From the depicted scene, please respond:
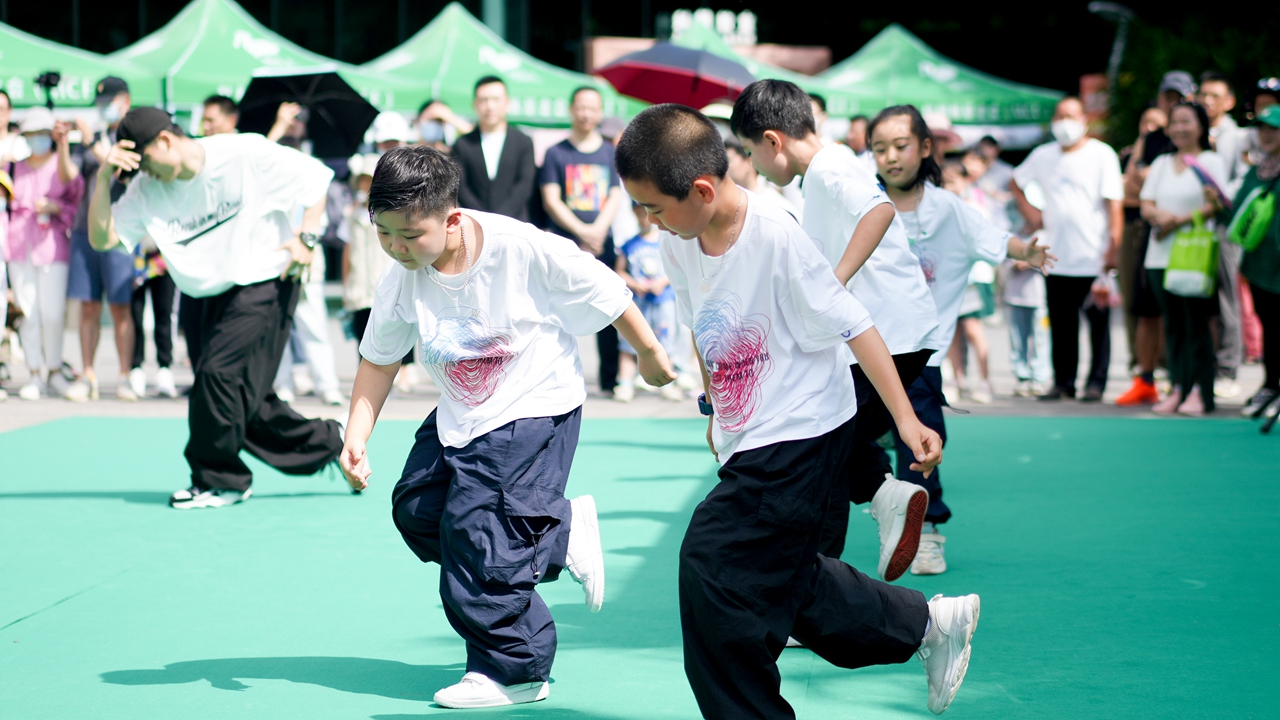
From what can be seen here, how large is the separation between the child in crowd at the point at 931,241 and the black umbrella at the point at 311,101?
6184 millimetres

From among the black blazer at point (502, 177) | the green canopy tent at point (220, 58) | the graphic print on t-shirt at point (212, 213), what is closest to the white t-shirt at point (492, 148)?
the black blazer at point (502, 177)

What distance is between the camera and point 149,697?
3742 millimetres

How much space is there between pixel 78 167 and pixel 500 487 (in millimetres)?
7649

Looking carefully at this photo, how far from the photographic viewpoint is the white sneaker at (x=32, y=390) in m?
10.1

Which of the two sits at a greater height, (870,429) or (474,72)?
(474,72)

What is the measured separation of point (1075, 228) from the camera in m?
9.61

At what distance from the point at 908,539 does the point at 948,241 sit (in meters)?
2.12

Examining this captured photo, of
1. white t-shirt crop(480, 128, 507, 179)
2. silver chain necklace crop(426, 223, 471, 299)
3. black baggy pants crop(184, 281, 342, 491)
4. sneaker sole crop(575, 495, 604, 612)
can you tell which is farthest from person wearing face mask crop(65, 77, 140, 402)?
sneaker sole crop(575, 495, 604, 612)

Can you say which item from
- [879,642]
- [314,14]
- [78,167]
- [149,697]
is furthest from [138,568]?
[314,14]

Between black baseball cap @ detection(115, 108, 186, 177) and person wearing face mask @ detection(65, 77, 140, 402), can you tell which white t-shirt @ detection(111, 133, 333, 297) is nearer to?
black baseball cap @ detection(115, 108, 186, 177)

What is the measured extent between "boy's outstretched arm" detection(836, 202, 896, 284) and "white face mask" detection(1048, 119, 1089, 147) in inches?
237

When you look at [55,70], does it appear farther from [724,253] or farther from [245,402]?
[724,253]

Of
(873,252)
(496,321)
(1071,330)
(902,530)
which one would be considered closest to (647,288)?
(1071,330)

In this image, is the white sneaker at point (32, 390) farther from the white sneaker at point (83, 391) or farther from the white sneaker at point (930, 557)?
the white sneaker at point (930, 557)
